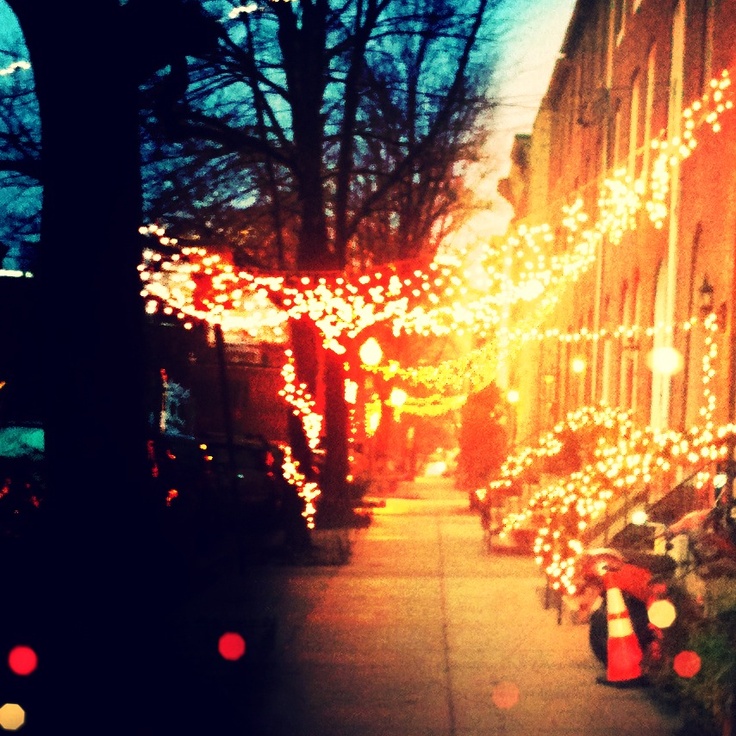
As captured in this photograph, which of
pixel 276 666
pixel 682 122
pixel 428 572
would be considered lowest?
pixel 428 572

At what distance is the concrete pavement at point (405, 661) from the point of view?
7297mm

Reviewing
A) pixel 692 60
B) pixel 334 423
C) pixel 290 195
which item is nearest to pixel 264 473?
pixel 334 423

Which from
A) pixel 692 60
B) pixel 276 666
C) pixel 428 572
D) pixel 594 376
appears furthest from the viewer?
pixel 594 376

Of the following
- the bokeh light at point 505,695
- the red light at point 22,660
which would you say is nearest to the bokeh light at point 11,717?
the red light at point 22,660

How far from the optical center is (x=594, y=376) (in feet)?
67.6

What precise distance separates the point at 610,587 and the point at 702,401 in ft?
15.6

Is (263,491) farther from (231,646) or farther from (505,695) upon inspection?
(505,695)

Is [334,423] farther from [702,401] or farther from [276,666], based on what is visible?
[276,666]

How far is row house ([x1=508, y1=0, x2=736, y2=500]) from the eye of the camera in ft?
38.4

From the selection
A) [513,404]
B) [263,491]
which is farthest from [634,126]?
[513,404]

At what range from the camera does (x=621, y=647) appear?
800cm

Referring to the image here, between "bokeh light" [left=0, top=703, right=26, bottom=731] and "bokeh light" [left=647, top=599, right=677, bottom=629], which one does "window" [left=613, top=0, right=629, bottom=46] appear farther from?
"bokeh light" [left=0, top=703, right=26, bottom=731]

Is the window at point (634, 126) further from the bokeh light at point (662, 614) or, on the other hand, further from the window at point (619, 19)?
the bokeh light at point (662, 614)

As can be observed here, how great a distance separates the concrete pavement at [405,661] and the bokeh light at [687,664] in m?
0.42
